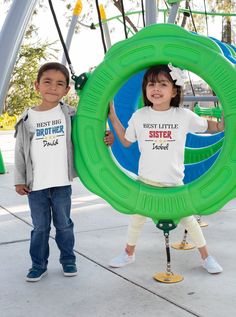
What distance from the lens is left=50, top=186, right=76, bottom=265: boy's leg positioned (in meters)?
2.76

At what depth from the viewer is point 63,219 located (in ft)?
9.21

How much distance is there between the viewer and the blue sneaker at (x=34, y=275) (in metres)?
2.70

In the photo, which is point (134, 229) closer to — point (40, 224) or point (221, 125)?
point (40, 224)

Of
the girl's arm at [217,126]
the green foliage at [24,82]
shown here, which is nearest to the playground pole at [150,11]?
the girl's arm at [217,126]

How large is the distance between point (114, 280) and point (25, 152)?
829mm

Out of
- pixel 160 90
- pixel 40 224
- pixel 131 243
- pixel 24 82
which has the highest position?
pixel 24 82

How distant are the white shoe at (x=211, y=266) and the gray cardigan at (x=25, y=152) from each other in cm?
90

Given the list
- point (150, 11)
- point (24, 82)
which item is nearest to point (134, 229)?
point (150, 11)

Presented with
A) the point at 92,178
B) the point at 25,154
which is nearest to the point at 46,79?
the point at 25,154

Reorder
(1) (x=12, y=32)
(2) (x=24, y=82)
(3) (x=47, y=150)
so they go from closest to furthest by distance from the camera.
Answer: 1. (3) (x=47, y=150)
2. (1) (x=12, y=32)
3. (2) (x=24, y=82)

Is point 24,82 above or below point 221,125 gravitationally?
above

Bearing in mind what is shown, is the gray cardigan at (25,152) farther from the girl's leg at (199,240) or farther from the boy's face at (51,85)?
the girl's leg at (199,240)

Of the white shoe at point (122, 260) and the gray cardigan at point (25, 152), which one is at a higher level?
the gray cardigan at point (25, 152)

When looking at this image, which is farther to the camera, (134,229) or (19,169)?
(134,229)
